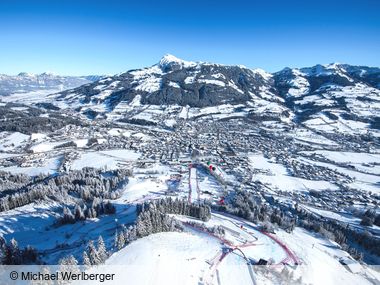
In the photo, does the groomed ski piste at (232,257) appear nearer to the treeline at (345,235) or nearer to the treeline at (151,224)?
the treeline at (151,224)

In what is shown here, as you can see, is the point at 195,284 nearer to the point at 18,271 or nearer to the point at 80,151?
the point at 18,271

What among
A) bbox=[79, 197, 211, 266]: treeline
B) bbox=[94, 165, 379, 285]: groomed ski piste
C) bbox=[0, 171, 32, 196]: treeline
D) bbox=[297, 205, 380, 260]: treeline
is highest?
bbox=[79, 197, 211, 266]: treeline

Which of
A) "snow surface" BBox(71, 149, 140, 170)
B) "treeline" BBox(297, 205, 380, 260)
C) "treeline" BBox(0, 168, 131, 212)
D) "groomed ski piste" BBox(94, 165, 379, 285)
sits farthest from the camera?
"snow surface" BBox(71, 149, 140, 170)

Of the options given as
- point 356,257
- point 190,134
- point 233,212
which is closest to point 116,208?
point 233,212

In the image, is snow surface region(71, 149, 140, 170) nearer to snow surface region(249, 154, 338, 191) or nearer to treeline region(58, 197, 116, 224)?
treeline region(58, 197, 116, 224)

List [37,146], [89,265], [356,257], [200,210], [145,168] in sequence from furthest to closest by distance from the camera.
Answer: [37,146] → [145,168] → [200,210] → [356,257] → [89,265]

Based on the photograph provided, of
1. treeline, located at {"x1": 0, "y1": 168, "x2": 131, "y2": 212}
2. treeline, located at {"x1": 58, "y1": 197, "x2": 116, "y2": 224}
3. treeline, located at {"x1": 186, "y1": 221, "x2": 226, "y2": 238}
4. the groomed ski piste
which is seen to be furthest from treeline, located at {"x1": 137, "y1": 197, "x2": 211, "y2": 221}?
treeline, located at {"x1": 0, "y1": 168, "x2": 131, "y2": 212}

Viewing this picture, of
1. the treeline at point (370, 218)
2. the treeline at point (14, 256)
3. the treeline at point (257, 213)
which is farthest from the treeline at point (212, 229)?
the treeline at point (370, 218)
